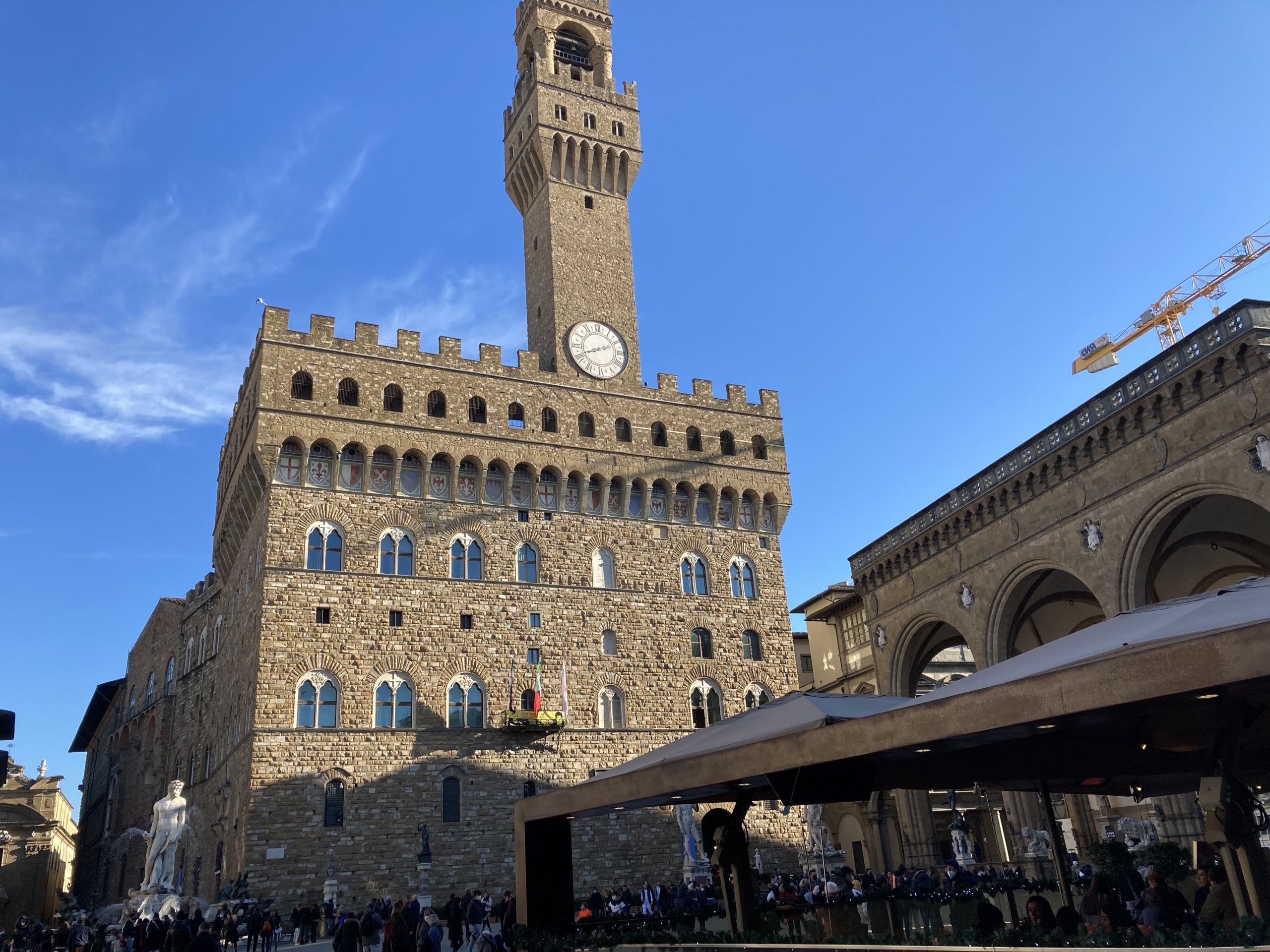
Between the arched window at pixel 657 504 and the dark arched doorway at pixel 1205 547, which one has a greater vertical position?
the arched window at pixel 657 504

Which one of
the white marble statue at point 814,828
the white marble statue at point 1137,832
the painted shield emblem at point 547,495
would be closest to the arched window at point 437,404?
the painted shield emblem at point 547,495

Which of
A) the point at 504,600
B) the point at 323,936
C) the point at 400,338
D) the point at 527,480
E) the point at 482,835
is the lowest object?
the point at 323,936

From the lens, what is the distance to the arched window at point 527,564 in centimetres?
3094

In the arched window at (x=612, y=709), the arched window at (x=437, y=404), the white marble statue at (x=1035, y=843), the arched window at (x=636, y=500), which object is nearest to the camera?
the white marble statue at (x=1035, y=843)

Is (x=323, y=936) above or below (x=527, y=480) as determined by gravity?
below

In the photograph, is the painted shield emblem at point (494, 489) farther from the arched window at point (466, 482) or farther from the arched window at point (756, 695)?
the arched window at point (756, 695)

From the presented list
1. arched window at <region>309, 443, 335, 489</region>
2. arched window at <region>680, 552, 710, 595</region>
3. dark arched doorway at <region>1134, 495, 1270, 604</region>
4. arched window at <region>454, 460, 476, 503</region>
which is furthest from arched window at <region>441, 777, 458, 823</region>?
dark arched doorway at <region>1134, 495, 1270, 604</region>

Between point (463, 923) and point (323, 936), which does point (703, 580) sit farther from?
point (323, 936)

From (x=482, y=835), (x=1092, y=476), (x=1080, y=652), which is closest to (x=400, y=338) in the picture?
(x=482, y=835)

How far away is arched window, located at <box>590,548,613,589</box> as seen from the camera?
31.9 meters

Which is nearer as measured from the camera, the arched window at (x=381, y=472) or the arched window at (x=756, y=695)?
the arched window at (x=381, y=472)

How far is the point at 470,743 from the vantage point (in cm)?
2830

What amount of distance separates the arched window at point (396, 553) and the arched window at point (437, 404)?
13.1 feet

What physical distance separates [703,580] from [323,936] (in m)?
15.8
